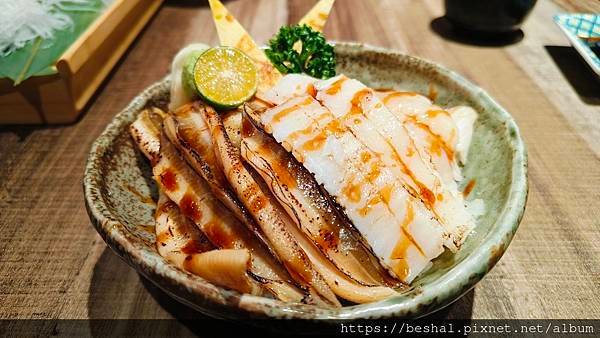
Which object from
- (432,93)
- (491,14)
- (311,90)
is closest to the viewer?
(311,90)

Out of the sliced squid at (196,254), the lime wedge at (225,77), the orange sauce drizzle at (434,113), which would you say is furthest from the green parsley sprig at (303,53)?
the sliced squid at (196,254)

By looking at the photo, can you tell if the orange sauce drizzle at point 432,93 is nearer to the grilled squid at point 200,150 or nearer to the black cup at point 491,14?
the grilled squid at point 200,150

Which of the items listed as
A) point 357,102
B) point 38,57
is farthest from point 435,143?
point 38,57

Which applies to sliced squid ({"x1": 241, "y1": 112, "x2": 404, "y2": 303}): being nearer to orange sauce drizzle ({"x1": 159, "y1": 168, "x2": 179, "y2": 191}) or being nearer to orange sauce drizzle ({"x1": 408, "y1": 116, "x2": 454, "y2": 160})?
orange sauce drizzle ({"x1": 159, "y1": 168, "x2": 179, "y2": 191})

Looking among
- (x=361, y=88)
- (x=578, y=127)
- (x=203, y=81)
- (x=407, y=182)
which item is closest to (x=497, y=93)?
(x=578, y=127)

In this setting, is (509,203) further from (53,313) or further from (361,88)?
(53,313)

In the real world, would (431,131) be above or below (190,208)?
above

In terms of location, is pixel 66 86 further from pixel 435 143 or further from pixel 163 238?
pixel 435 143

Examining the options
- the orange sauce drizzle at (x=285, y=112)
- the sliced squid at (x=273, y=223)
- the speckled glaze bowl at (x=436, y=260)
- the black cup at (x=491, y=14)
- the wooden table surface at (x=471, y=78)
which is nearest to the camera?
the speckled glaze bowl at (x=436, y=260)
